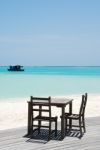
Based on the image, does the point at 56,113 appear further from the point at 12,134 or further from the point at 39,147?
the point at 39,147

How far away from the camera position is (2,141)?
752cm

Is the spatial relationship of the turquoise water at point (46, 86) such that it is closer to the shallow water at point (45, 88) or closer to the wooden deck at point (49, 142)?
the shallow water at point (45, 88)

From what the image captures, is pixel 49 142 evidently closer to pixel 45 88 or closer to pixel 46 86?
pixel 45 88

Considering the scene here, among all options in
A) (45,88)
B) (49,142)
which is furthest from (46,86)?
(49,142)

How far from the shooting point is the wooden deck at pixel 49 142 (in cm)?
705

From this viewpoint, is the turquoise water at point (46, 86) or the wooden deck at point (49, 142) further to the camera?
the turquoise water at point (46, 86)

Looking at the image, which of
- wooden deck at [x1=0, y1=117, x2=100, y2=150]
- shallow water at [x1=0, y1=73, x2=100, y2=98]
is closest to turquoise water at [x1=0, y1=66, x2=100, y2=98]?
shallow water at [x1=0, y1=73, x2=100, y2=98]

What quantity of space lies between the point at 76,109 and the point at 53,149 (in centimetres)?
834

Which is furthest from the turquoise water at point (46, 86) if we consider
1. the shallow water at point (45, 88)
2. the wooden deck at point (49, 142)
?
the wooden deck at point (49, 142)

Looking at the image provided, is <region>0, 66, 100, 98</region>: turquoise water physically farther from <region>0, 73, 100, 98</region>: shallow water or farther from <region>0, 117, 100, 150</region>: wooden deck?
<region>0, 117, 100, 150</region>: wooden deck

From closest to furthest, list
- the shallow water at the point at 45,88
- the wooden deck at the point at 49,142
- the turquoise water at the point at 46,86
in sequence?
the wooden deck at the point at 49,142
the shallow water at the point at 45,88
the turquoise water at the point at 46,86

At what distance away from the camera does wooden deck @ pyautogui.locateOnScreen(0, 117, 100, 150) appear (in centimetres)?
705

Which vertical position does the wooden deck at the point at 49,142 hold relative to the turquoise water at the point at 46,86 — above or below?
above

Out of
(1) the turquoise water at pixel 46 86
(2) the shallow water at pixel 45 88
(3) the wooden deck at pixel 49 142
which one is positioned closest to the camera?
(3) the wooden deck at pixel 49 142
